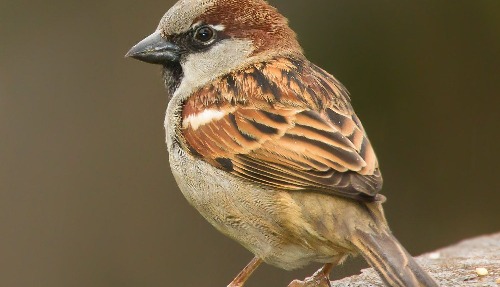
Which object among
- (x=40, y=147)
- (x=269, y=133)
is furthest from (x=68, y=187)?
(x=269, y=133)

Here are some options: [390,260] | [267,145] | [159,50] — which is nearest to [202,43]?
[159,50]

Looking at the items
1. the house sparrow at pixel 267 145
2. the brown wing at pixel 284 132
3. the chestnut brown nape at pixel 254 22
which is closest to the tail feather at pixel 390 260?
the house sparrow at pixel 267 145

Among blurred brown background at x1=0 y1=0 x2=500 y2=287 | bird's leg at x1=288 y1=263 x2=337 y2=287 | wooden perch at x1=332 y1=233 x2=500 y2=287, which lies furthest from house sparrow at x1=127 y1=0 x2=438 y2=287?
blurred brown background at x1=0 y1=0 x2=500 y2=287

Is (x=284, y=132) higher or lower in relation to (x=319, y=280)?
higher


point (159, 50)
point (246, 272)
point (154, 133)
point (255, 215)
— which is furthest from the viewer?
point (154, 133)

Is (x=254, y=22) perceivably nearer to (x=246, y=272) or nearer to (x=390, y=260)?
(x=246, y=272)

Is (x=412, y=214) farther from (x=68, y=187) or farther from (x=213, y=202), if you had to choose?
(x=213, y=202)
